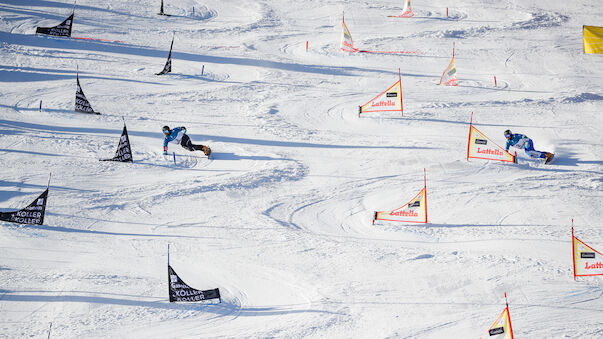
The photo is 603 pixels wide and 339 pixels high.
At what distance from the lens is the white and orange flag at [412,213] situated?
47.8ft

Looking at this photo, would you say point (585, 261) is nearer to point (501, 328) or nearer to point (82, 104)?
point (501, 328)

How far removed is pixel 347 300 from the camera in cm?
1195

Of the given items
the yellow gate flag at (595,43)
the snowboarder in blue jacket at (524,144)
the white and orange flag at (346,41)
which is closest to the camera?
the snowboarder in blue jacket at (524,144)

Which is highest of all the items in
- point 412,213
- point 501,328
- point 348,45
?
point 348,45

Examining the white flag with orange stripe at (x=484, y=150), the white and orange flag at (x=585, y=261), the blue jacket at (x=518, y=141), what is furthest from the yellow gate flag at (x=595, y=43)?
the white and orange flag at (x=585, y=261)

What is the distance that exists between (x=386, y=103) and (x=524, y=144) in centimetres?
442

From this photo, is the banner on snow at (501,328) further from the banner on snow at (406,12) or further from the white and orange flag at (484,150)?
the banner on snow at (406,12)

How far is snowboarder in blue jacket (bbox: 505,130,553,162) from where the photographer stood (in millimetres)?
17484

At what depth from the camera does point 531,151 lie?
17.5 meters

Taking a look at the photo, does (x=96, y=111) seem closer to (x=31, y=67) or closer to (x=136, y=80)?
(x=136, y=80)

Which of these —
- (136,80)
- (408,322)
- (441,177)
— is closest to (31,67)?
(136,80)

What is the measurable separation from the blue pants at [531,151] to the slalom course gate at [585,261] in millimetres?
5329

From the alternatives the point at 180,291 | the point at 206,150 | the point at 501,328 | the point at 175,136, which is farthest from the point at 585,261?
the point at 175,136

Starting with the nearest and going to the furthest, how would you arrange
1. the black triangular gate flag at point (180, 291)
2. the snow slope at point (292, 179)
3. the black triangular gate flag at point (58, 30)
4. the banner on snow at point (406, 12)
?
the black triangular gate flag at point (180, 291), the snow slope at point (292, 179), the black triangular gate flag at point (58, 30), the banner on snow at point (406, 12)
